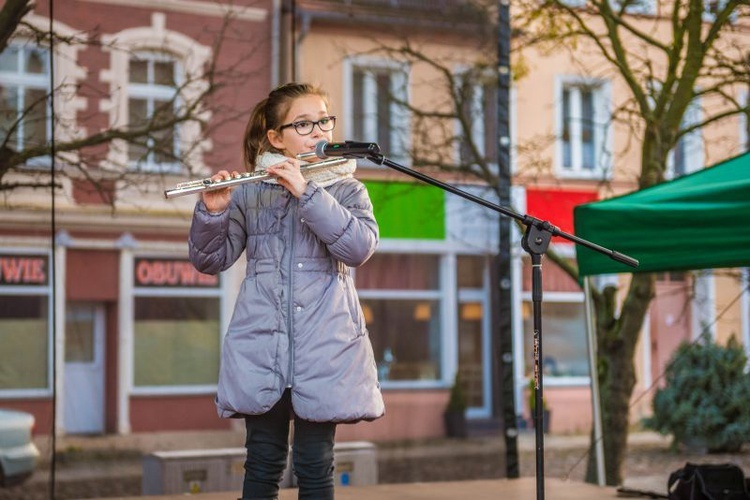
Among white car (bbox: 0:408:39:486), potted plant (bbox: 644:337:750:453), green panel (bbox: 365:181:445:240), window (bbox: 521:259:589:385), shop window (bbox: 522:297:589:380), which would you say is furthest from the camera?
potted plant (bbox: 644:337:750:453)

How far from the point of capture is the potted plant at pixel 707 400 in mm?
9383

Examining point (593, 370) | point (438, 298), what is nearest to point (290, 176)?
point (593, 370)

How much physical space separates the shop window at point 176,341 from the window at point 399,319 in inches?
51.2

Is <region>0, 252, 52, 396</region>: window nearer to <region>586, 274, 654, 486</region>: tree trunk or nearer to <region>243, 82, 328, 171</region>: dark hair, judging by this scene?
<region>243, 82, 328, 171</region>: dark hair

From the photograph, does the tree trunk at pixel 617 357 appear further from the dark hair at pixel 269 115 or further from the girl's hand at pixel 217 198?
the girl's hand at pixel 217 198

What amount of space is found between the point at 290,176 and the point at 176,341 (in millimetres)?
3288

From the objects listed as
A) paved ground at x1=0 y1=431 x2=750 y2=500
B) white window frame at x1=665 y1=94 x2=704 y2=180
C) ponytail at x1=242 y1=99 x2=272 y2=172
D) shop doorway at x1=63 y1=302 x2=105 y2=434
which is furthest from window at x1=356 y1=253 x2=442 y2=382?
ponytail at x1=242 y1=99 x2=272 y2=172

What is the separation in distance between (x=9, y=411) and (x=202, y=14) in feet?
7.00

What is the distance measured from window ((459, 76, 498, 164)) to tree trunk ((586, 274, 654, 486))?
1099 mm

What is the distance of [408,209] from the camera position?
6.64 metres

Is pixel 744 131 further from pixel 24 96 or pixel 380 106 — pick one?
pixel 24 96

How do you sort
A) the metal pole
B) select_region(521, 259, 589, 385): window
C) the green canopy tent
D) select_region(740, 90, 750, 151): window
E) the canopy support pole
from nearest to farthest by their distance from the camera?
the green canopy tent < the canopy support pole < the metal pole < select_region(740, 90, 750, 151): window < select_region(521, 259, 589, 385): window

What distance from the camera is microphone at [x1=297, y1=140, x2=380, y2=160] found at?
106 inches

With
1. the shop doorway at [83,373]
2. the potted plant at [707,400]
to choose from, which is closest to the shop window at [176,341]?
the shop doorway at [83,373]
